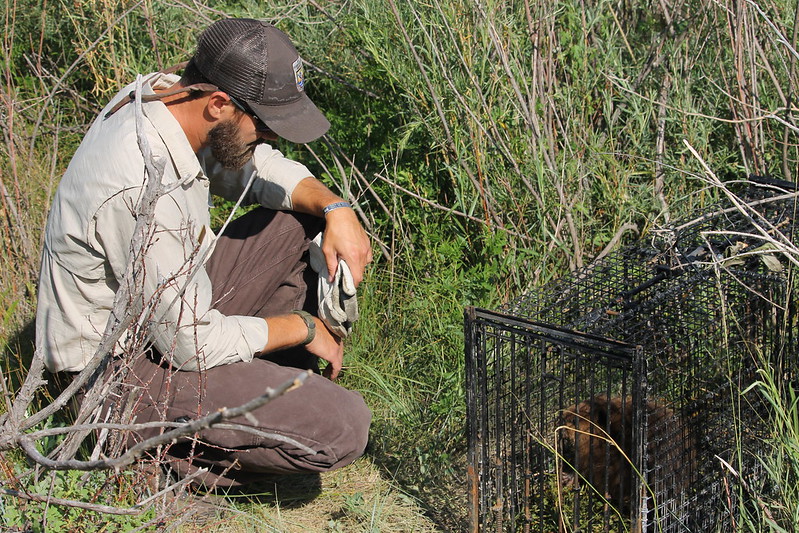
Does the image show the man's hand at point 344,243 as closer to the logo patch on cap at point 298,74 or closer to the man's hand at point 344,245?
the man's hand at point 344,245

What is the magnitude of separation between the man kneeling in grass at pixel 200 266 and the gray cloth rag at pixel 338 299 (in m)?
0.02

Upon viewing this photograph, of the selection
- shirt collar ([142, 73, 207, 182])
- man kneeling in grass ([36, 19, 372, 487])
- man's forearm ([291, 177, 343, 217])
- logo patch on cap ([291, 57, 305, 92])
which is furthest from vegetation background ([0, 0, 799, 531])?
shirt collar ([142, 73, 207, 182])

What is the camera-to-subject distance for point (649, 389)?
8.13 ft

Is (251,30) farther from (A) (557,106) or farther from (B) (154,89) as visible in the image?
(A) (557,106)

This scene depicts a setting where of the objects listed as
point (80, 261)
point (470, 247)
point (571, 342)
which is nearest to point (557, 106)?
point (470, 247)

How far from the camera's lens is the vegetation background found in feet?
12.6

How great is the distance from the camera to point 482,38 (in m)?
4.02

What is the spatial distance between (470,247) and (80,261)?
1974 millimetres

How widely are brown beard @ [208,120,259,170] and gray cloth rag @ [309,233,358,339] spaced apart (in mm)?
500

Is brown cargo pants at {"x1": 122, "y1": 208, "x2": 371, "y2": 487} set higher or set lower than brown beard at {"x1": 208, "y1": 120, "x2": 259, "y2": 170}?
lower

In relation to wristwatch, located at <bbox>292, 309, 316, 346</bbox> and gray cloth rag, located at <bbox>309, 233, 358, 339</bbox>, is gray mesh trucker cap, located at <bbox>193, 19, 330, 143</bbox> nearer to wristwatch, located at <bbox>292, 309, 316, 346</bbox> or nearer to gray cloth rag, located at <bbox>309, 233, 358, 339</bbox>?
gray cloth rag, located at <bbox>309, 233, 358, 339</bbox>

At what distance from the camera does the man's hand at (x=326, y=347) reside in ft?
10.6

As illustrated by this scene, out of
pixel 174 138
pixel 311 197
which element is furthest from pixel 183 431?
pixel 311 197

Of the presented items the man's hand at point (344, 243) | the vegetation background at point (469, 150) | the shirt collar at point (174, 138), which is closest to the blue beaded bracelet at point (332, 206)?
the man's hand at point (344, 243)
